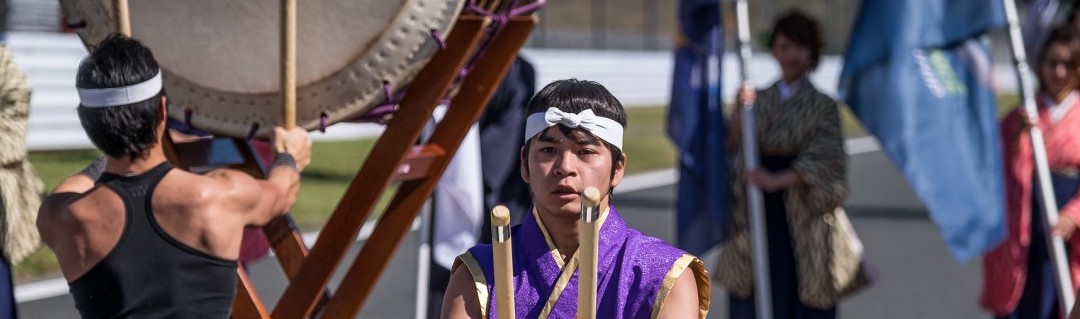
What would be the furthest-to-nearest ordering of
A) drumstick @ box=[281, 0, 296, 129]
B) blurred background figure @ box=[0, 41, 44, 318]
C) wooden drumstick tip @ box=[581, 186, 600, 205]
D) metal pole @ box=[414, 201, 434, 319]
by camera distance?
metal pole @ box=[414, 201, 434, 319] < blurred background figure @ box=[0, 41, 44, 318] < drumstick @ box=[281, 0, 296, 129] < wooden drumstick tip @ box=[581, 186, 600, 205]

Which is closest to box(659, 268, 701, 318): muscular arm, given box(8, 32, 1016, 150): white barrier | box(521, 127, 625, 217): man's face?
box(521, 127, 625, 217): man's face

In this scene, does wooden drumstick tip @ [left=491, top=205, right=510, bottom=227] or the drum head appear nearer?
wooden drumstick tip @ [left=491, top=205, right=510, bottom=227]

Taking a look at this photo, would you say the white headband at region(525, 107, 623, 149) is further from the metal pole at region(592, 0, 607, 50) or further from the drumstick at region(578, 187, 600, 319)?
the metal pole at region(592, 0, 607, 50)

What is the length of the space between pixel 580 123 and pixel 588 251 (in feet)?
1.03

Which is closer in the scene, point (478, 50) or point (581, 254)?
point (581, 254)

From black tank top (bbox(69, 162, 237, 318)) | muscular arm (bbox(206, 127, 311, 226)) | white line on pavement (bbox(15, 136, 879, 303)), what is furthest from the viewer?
white line on pavement (bbox(15, 136, 879, 303))

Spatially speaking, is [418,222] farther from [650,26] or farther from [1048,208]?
[650,26]

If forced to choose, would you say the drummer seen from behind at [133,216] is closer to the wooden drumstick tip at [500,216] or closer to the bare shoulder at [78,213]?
the bare shoulder at [78,213]

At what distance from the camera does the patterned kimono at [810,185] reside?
16.3ft

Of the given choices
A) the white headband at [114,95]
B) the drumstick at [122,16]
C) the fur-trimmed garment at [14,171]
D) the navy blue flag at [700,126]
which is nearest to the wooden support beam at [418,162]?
the drumstick at [122,16]

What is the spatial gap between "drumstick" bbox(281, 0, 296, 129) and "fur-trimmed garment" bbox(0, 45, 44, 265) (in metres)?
0.90

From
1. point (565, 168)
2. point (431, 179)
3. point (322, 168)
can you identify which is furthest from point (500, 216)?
point (322, 168)

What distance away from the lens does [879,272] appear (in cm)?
858

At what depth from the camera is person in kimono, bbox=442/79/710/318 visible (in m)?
2.12
